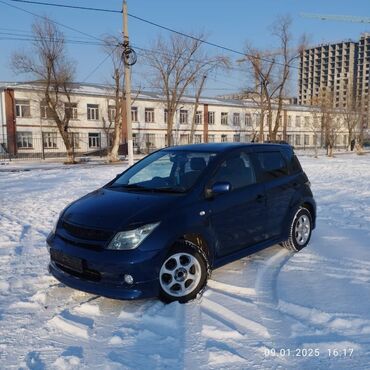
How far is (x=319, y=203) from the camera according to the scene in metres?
9.62

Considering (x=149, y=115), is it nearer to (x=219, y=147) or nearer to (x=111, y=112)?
(x=111, y=112)

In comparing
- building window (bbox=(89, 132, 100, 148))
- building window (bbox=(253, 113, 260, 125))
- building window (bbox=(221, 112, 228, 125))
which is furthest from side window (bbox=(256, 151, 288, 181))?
building window (bbox=(253, 113, 260, 125))

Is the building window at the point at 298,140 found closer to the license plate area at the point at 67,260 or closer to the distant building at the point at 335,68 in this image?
the distant building at the point at 335,68

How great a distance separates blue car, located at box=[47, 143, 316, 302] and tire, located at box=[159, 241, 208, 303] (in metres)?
0.01

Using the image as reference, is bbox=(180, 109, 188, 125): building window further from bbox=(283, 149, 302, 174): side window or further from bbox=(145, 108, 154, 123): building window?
bbox=(283, 149, 302, 174): side window

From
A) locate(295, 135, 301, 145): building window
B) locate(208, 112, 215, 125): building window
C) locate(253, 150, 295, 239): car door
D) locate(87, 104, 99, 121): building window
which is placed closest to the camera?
locate(253, 150, 295, 239): car door

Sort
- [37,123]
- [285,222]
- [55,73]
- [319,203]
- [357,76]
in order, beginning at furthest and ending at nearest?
[357,76] < [37,123] < [55,73] < [319,203] < [285,222]

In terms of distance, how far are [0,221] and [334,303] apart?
6.61 metres

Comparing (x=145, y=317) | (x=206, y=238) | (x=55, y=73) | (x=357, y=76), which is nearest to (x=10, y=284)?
(x=145, y=317)

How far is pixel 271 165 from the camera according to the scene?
5.36 meters

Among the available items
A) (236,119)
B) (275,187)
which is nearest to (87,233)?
(275,187)

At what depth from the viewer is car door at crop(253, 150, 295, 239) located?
507 centimetres

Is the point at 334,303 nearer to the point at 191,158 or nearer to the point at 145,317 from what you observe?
the point at 145,317

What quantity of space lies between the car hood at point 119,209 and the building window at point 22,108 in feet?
125
